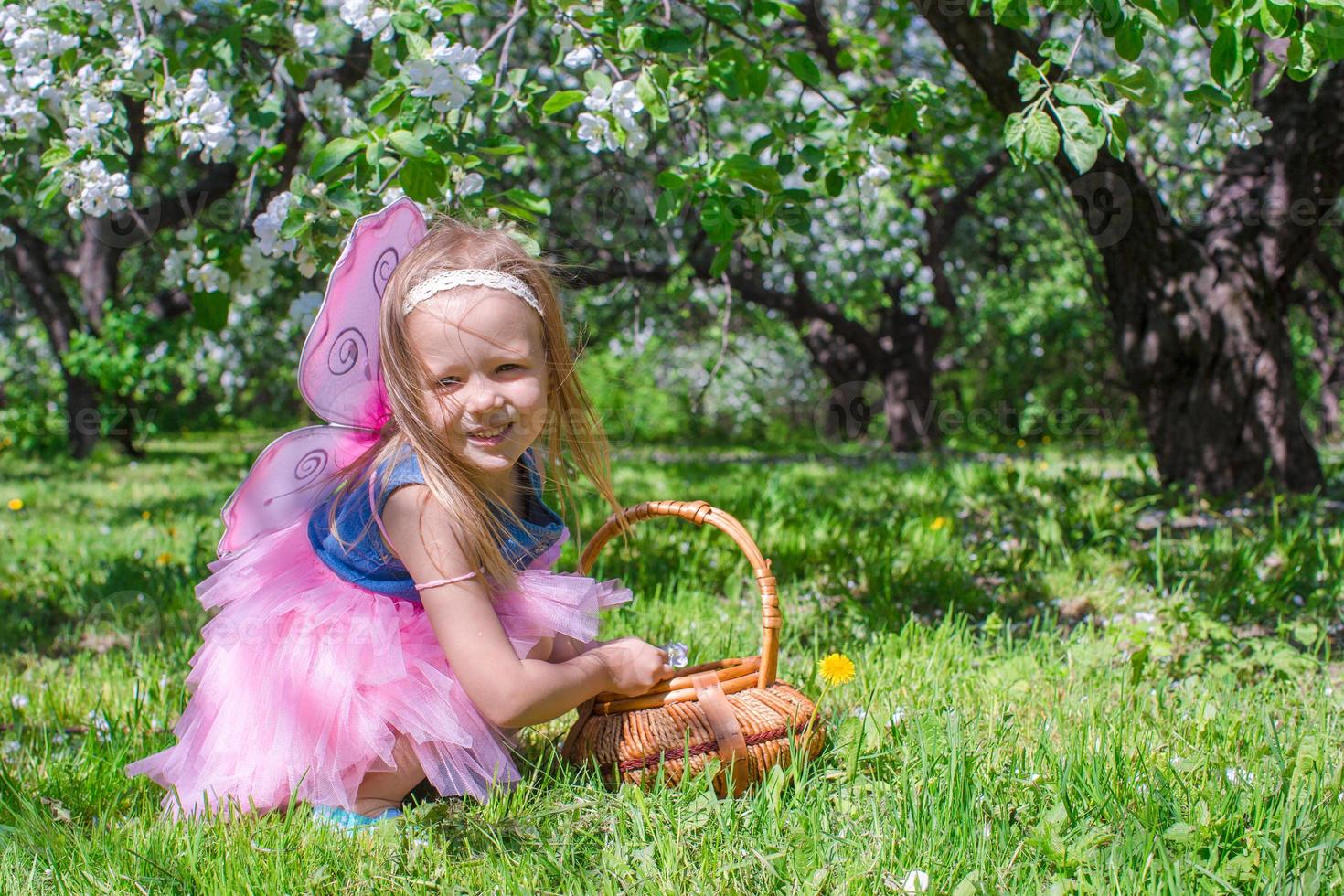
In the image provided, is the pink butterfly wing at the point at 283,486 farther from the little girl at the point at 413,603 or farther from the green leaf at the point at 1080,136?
the green leaf at the point at 1080,136

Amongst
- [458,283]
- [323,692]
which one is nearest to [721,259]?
[458,283]

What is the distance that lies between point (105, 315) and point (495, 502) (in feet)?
26.7

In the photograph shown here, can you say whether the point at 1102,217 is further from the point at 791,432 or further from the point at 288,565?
the point at 791,432

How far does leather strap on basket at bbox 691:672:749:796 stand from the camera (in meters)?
1.67

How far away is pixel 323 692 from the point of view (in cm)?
172

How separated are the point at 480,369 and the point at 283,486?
0.48 m

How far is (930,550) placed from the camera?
11.1 feet

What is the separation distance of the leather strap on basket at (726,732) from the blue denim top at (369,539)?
1.40 feet

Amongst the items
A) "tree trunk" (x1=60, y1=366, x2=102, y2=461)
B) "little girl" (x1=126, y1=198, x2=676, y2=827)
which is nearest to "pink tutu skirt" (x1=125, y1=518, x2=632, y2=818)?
"little girl" (x1=126, y1=198, x2=676, y2=827)

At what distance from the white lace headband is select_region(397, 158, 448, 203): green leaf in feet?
1.39

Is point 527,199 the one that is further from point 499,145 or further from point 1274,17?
point 1274,17

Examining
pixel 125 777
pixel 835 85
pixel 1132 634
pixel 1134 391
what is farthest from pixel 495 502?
pixel 1134 391

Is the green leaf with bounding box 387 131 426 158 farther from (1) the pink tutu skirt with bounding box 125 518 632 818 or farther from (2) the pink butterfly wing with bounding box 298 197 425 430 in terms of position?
(1) the pink tutu skirt with bounding box 125 518 632 818

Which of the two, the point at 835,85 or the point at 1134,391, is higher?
the point at 835,85
